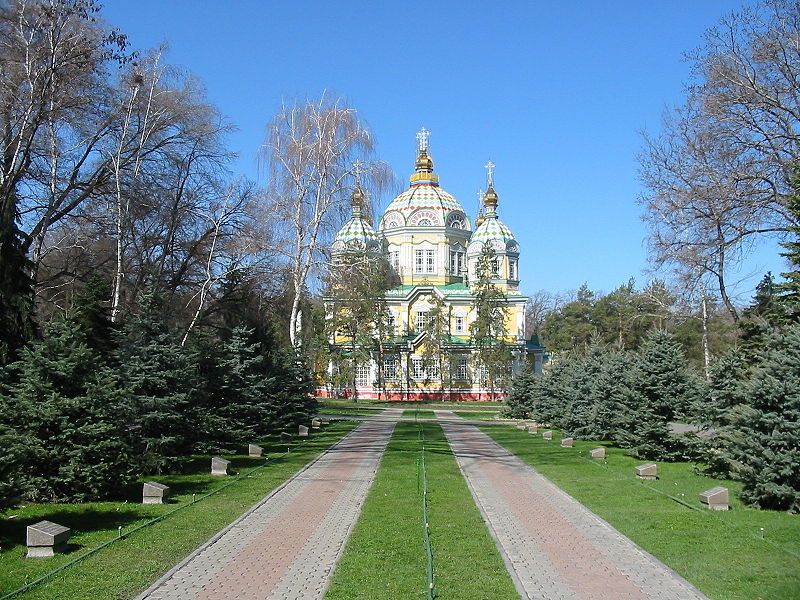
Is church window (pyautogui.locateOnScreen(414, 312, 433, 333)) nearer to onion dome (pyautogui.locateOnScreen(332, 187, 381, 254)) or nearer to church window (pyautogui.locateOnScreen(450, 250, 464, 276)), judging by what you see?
church window (pyautogui.locateOnScreen(450, 250, 464, 276))

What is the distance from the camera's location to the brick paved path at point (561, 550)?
26.7ft

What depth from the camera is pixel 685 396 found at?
1909 centimetres

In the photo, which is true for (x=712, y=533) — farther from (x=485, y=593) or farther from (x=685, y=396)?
(x=685, y=396)

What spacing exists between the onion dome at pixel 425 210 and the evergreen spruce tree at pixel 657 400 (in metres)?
45.3

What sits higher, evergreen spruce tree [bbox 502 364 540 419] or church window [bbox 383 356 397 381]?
church window [bbox 383 356 397 381]

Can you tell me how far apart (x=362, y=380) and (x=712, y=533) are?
48.9m

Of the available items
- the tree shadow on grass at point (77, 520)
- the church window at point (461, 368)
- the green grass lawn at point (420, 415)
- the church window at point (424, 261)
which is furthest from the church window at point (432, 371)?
the tree shadow on grass at point (77, 520)

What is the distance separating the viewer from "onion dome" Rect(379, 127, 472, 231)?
212 ft

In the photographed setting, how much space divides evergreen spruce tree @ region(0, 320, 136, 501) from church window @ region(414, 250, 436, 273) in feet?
171

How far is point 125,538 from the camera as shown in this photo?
10.1 m

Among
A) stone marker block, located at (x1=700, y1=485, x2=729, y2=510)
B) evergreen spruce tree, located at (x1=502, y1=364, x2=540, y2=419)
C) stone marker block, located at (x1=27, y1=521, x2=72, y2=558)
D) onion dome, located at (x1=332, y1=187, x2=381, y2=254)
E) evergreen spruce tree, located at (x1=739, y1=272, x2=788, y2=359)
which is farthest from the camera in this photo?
Result: onion dome, located at (x1=332, y1=187, x2=381, y2=254)

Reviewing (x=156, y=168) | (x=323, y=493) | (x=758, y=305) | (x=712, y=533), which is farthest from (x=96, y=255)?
(x=712, y=533)

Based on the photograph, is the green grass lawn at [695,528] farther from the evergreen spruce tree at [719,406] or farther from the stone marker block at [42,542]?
the stone marker block at [42,542]

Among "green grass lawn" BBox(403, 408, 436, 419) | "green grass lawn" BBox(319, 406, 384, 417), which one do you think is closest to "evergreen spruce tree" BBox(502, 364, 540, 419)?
"green grass lawn" BBox(403, 408, 436, 419)
